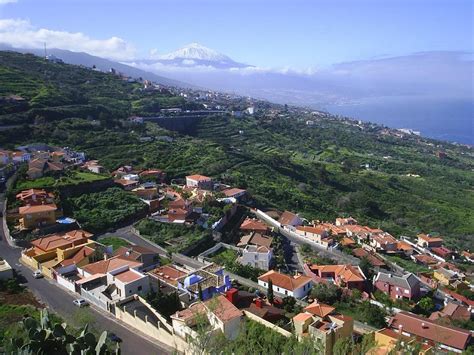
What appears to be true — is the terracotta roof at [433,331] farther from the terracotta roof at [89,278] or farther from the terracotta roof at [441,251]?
the terracotta roof at [441,251]

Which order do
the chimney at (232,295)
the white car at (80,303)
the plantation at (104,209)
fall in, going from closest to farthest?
1. the white car at (80,303)
2. the chimney at (232,295)
3. the plantation at (104,209)

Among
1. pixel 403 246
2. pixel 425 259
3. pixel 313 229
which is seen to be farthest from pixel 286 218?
pixel 425 259

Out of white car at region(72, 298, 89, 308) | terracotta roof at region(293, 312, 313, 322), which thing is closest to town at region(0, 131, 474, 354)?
white car at region(72, 298, 89, 308)

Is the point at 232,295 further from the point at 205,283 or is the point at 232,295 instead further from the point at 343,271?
the point at 343,271

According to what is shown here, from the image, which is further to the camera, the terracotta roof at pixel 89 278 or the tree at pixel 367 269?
the tree at pixel 367 269

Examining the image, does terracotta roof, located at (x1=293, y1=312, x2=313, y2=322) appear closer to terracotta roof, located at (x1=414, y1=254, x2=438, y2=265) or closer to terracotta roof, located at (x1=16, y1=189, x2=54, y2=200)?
terracotta roof, located at (x1=414, y1=254, x2=438, y2=265)

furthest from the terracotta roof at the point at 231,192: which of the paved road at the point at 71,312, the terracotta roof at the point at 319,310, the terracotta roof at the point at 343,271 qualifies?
the terracotta roof at the point at 319,310

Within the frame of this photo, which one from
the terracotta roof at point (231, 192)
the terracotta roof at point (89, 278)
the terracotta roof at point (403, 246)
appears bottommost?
the terracotta roof at point (403, 246)
